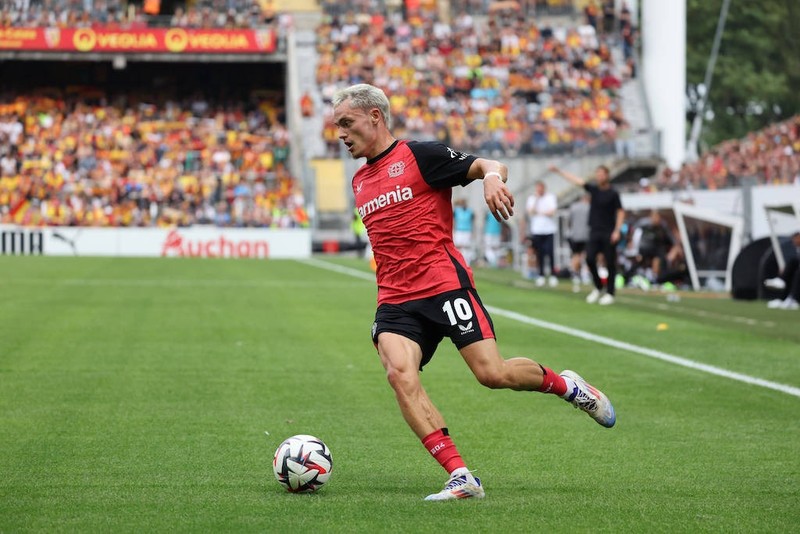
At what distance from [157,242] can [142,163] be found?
764 cm

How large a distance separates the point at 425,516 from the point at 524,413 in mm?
3863

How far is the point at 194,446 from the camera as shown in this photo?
7.91 m

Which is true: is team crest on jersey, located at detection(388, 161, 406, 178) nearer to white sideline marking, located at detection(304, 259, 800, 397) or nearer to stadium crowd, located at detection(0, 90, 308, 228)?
white sideline marking, located at detection(304, 259, 800, 397)

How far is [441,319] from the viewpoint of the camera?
673cm

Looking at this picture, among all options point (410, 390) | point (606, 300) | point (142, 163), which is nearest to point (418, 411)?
point (410, 390)

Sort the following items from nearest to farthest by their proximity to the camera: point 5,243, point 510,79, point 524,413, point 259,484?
point 259,484, point 524,413, point 5,243, point 510,79

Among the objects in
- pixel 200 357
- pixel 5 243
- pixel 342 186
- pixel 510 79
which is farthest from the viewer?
pixel 510 79

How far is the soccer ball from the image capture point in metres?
6.51

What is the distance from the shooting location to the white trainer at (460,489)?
20.6 ft

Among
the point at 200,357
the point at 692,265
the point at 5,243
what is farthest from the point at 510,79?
the point at 200,357

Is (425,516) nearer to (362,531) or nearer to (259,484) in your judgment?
(362,531)

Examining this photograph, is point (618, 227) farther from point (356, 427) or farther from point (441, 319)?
point (441, 319)

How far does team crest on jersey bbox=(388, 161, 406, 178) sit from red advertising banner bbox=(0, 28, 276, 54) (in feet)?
152

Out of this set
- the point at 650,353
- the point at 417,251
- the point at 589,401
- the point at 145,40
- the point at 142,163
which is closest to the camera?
the point at 417,251
